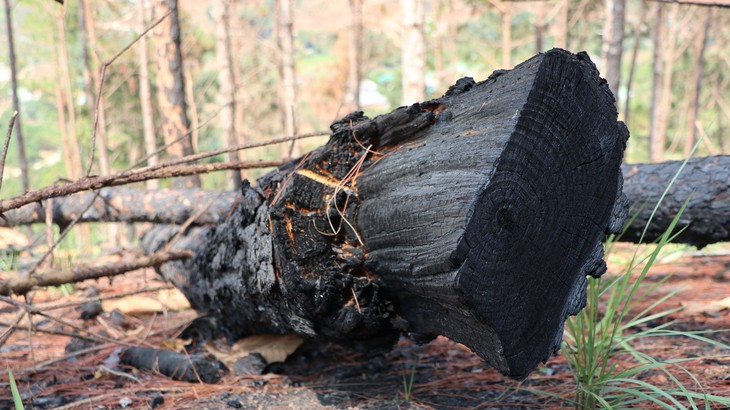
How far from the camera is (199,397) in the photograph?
2236mm

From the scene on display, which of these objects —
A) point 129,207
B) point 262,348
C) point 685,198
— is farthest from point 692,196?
point 129,207

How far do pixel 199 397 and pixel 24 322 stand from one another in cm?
225

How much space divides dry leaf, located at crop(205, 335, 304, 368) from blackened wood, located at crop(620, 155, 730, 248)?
1.89m

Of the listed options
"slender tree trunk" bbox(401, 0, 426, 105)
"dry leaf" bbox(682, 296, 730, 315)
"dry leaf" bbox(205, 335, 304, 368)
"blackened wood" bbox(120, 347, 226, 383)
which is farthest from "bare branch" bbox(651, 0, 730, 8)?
"slender tree trunk" bbox(401, 0, 426, 105)

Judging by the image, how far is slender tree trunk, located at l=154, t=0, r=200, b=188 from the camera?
22.7 ft

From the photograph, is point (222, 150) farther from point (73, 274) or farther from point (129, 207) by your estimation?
point (129, 207)

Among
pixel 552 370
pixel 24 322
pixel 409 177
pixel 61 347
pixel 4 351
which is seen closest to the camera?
pixel 409 177

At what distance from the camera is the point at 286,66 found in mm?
10781

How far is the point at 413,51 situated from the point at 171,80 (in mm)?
3348

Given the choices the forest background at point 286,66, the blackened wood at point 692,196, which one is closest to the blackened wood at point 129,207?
the forest background at point 286,66

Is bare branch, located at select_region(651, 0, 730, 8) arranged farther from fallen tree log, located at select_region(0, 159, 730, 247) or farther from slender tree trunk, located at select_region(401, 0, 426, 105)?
slender tree trunk, located at select_region(401, 0, 426, 105)

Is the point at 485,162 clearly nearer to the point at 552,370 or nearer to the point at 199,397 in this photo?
the point at 552,370

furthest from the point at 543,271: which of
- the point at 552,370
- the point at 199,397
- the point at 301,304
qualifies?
the point at 199,397

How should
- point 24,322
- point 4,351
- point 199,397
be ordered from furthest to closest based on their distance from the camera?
1. point 24,322
2. point 4,351
3. point 199,397
